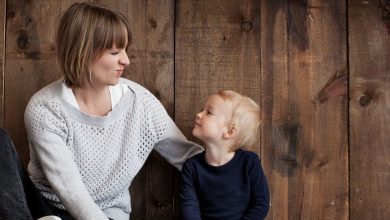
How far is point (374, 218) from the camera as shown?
1615 mm

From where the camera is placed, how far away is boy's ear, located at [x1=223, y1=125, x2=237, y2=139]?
1.44m

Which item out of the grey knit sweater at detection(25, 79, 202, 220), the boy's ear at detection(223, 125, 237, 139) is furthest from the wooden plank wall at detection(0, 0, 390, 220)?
the boy's ear at detection(223, 125, 237, 139)

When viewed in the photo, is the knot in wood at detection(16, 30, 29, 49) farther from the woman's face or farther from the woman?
the woman's face

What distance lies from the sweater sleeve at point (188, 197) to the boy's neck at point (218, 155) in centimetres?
6

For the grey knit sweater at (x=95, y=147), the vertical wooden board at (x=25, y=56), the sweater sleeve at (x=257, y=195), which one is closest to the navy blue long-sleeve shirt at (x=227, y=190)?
the sweater sleeve at (x=257, y=195)

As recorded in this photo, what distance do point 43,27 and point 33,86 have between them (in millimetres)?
178

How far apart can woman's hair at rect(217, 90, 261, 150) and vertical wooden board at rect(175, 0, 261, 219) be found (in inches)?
6.2

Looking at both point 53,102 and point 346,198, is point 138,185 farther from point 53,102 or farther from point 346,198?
point 346,198

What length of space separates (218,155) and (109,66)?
14.5 inches

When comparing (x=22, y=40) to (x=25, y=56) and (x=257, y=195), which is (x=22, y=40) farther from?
(x=257, y=195)

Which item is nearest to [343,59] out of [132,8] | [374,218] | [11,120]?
[374,218]

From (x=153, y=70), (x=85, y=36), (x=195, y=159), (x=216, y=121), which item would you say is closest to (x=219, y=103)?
(x=216, y=121)

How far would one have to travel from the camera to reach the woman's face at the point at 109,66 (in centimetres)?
140

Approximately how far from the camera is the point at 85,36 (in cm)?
137
